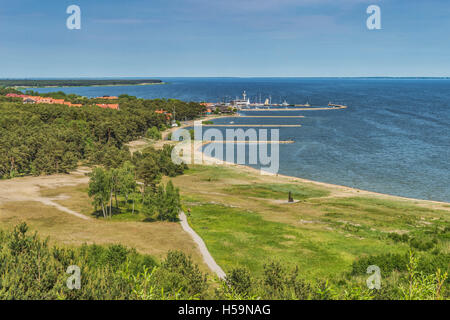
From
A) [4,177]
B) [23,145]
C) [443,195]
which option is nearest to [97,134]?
[23,145]

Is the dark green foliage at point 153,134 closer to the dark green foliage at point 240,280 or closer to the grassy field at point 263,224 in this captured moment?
the grassy field at point 263,224

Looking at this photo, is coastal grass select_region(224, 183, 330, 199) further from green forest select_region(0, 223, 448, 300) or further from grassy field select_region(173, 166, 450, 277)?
green forest select_region(0, 223, 448, 300)

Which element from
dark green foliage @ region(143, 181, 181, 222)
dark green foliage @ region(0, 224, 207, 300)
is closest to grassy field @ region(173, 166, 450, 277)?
dark green foliage @ region(143, 181, 181, 222)

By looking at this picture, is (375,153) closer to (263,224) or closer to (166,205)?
(263,224)

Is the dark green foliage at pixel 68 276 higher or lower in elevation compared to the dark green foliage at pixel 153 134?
lower

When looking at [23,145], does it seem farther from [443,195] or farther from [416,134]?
[416,134]

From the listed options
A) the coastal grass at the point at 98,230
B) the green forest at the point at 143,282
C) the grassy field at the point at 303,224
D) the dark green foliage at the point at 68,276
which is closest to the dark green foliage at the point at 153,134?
the grassy field at the point at 303,224
